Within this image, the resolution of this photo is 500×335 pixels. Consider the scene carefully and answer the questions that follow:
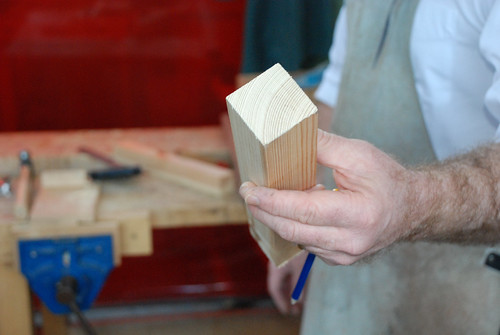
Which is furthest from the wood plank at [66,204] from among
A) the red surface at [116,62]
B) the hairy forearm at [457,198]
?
the hairy forearm at [457,198]

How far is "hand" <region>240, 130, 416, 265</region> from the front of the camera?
0.52 m

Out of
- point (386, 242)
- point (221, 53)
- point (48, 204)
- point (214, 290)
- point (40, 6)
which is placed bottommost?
point (214, 290)

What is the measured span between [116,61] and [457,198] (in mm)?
1290

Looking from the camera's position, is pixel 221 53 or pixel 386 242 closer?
pixel 386 242

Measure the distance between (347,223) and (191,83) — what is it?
1.27 metres

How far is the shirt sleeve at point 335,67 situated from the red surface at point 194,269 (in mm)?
991

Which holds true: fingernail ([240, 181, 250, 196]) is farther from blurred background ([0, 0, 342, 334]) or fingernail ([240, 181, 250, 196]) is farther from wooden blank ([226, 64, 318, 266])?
blurred background ([0, 0, 342, 334])

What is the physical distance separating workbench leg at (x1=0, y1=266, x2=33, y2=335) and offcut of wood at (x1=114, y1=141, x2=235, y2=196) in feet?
1.25

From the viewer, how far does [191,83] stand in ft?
5.65

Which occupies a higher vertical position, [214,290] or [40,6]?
[40,6]

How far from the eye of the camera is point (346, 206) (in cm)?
52

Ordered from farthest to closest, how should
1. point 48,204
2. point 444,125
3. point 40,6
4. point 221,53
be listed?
1. point 221,53
2. point 40,6
3. point 48,204
4. point 444,125

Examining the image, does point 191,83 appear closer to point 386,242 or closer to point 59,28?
point 59,28

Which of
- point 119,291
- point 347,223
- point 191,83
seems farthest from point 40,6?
point 347,223
